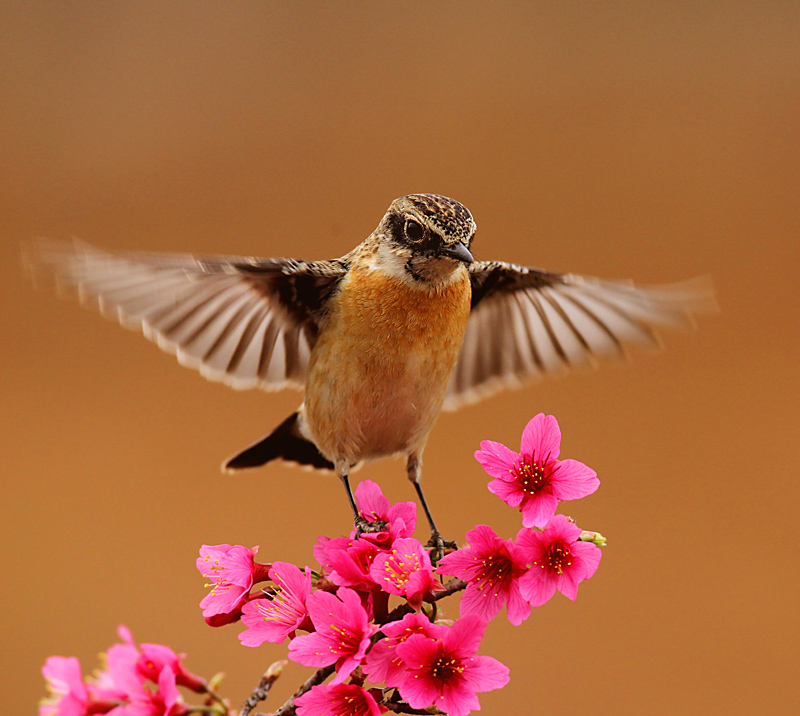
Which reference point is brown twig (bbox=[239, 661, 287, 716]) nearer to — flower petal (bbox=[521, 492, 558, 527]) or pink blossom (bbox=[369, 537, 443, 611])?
pink blossom (bbox=[369, 537, 443, 611])

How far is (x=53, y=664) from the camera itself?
692 mm

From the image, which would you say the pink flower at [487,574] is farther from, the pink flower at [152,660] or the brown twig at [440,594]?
the pink flower at [152,660]

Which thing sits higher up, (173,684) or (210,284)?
(210,284)

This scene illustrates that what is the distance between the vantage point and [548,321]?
128cm

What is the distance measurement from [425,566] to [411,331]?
1.41ft

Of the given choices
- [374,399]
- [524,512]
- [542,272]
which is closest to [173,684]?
[524,512]

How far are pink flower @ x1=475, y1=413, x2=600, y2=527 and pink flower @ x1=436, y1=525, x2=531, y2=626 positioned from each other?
3 centimetres

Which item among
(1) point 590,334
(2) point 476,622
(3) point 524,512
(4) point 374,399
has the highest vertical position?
(1) point 590,334

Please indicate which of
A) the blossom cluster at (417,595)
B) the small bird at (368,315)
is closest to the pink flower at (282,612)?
the blossom cluster at (417,595)

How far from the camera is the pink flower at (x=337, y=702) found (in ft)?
2.09

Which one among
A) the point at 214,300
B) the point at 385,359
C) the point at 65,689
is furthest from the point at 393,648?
the point at 214,300

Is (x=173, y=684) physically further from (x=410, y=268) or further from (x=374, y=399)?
(x=410, y=268)

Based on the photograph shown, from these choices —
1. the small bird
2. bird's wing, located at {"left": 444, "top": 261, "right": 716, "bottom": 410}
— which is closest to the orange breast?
the small bird

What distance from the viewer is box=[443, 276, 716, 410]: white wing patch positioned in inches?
43.9
